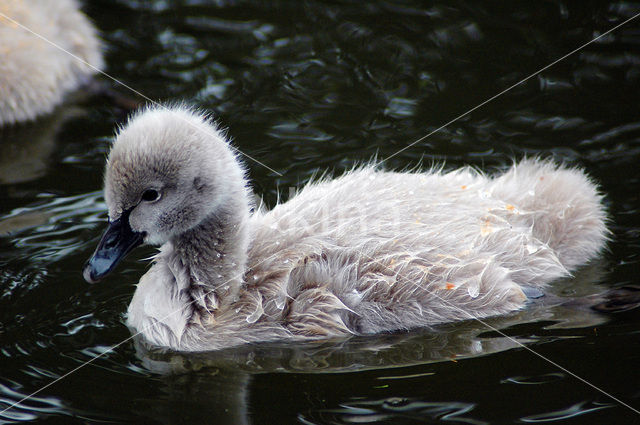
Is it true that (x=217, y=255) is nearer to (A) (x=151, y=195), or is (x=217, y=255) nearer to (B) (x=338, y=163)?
(A) (x=151, y=195)

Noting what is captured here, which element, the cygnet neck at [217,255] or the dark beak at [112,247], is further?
the cygnet neck at [217,255]

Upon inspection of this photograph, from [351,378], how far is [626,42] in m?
3.81

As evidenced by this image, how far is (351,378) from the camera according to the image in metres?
3.76

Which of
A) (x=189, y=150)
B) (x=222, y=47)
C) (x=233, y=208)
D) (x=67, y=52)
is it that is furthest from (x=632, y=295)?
(x=67, y=52)

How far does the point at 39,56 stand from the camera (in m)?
6.02

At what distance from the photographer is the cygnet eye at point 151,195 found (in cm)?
393

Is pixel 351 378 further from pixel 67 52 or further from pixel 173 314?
pixel 67 52

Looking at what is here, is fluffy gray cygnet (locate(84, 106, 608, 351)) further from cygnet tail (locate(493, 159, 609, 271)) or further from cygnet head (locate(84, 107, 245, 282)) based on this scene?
cygnet tail (locate(493, 159, 609, 271))

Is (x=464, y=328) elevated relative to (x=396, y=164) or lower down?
lower down
